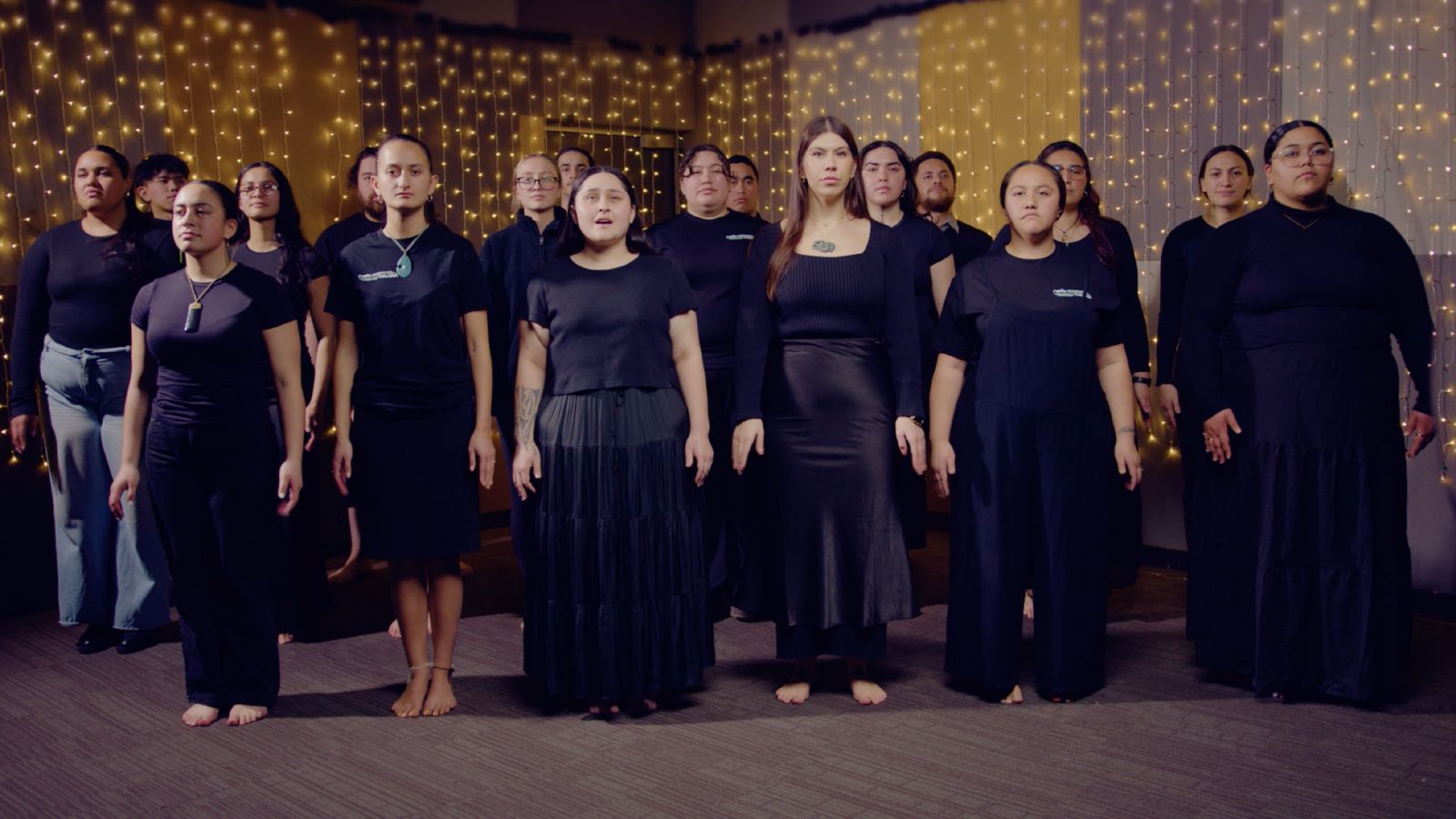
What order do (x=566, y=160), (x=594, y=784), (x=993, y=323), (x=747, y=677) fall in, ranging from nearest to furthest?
(x=594, y=784), (x=993, y=323), (x=747, y=677), (x=566, y=160)

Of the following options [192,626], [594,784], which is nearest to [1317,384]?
[594,784]

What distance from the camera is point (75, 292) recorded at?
4.20 meters

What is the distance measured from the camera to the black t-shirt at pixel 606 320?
10.8ft

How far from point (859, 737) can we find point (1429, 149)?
10.1 ft

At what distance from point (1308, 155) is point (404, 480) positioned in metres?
2.60

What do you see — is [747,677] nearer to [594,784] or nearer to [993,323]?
[594,784]

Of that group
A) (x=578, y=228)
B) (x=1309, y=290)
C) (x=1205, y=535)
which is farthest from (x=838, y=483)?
(x=1309, y=290)

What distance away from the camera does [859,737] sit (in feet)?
10.6

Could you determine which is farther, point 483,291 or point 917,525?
point 917,525

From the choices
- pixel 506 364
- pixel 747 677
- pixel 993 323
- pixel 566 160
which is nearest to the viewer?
pixel 993 323

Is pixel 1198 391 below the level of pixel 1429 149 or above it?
below

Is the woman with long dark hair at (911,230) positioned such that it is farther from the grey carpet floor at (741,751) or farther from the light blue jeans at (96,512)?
the light blue jeans at (96,512)

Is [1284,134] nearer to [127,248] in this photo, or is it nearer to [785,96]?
[127,248]

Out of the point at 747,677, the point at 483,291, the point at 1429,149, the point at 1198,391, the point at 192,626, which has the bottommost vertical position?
the point at 747,677
